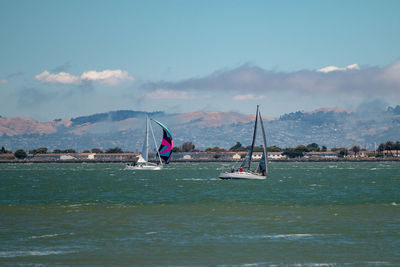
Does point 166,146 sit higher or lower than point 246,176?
higher

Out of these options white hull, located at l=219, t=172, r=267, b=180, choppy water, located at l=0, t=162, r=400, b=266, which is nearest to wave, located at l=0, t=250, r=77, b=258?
choppy water, located at l=0, t=162, r=400, b=266

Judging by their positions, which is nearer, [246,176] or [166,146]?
[246,176]

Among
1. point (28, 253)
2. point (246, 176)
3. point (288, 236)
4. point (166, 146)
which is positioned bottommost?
point (28, 253)

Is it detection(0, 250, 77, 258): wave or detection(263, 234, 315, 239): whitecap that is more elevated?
detection(263, 234, 315, 239): whitecap

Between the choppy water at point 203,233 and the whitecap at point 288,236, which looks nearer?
the choppy water at point 203,233

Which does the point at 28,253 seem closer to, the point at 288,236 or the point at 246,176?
the point at 288,236

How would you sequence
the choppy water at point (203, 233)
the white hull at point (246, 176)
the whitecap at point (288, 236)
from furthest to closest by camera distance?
the white hull at point (246, 176) < the whitecap at point (288, 236) < the choppy water at point (203, 233)

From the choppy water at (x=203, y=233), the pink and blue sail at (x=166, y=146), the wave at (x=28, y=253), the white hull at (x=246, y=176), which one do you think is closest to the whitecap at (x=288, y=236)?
the choppy water at (x=203, y=233)

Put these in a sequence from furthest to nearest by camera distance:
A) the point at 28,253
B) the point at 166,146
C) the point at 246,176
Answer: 1. the point at 166,146
2. the point at 246,176
3. the point at 28,253

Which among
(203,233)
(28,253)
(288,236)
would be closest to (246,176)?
(203,233)

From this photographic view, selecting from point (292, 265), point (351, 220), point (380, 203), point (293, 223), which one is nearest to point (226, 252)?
point (292, 265)

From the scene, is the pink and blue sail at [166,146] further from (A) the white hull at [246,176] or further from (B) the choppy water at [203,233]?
(B) the choppy water at [203,233]

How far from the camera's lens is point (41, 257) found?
1185 inches

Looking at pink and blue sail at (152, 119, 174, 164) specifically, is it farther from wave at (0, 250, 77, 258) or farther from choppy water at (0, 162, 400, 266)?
wave at (0, 250, 77, 258)
